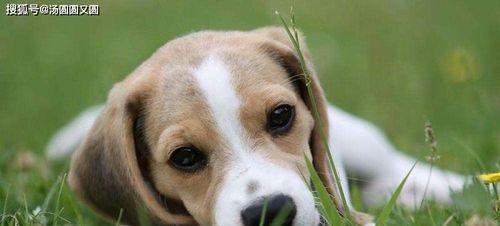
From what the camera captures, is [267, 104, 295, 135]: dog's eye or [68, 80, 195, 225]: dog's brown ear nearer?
[267, 104, 295, 135]: dog's eye

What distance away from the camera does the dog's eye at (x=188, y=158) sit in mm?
5859

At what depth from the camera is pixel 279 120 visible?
19.7 ft

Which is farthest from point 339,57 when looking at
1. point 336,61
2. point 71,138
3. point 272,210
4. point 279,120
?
point 272,210

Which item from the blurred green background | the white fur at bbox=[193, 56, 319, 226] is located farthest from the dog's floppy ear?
the blurred green background

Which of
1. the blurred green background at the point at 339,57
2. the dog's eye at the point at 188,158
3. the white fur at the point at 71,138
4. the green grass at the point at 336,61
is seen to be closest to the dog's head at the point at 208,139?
the dog's eye at the point at 188,158

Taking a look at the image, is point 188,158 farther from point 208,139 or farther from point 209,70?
point 209,70

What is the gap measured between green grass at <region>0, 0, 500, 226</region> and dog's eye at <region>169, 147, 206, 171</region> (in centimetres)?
215

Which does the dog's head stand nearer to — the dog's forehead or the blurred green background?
the dog's forehead

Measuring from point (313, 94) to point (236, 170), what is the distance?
1069 millimetres

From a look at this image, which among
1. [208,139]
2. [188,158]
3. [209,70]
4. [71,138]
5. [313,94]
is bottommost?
[71,138]

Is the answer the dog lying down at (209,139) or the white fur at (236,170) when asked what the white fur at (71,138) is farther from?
the white fur at (236,170)

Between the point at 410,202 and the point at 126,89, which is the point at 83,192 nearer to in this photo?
the point at 126,89

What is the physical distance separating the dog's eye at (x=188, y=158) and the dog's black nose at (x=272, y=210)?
0.77 m

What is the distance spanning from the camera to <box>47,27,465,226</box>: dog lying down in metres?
5.44
